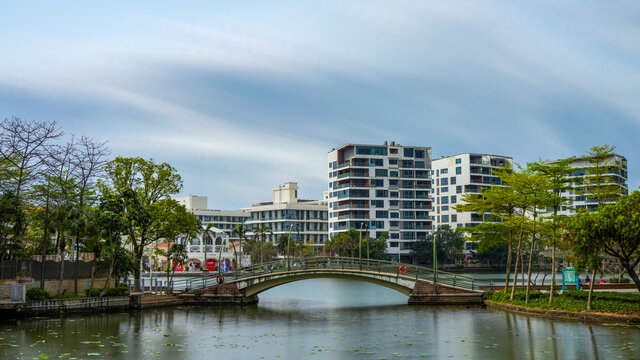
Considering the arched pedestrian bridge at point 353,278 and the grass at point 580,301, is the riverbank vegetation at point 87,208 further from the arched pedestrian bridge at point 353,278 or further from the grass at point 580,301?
the grass at point 580,301

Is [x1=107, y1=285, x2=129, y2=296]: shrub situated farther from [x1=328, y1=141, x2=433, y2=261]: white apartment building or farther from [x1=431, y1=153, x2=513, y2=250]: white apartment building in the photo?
[x1=431, y1=153, x2=513, y2=250]: white apartment building

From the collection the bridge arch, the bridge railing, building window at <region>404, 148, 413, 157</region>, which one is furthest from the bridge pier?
building window at <region>404, 148, 413, 157</region>

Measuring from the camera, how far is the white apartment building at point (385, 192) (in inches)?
5202

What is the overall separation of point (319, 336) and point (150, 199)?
29.0 m

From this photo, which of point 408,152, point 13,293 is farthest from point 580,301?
point 408,152

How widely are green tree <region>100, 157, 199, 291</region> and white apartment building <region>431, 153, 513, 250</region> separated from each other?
9969cm

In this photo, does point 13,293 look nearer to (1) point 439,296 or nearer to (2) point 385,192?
(1) point 439,296

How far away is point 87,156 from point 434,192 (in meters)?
123

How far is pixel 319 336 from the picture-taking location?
111 feet

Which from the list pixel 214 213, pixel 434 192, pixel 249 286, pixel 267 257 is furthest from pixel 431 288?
pixel 214 213

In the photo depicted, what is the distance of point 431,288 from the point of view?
166 feet

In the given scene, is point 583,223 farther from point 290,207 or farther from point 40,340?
point 290,207

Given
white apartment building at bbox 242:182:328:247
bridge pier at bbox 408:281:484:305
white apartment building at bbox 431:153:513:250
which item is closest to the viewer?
bridge pier at bbox 408:281:484:305

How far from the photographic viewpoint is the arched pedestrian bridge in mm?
49969
